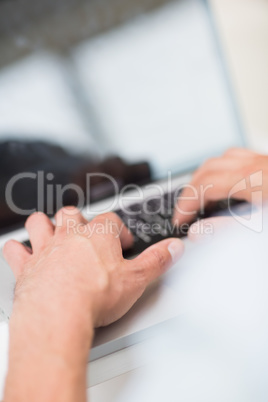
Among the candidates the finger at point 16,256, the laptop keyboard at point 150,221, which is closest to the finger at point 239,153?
the laptop keyboard at point 150,221

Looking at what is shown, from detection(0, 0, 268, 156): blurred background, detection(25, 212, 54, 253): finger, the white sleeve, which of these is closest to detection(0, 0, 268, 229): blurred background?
detection(0, 0, 268, 156): blurred background

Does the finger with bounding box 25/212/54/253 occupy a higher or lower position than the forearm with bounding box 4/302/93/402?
higher

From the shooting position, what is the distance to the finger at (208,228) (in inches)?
19.1

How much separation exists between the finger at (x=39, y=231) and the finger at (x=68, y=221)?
14 millimetres

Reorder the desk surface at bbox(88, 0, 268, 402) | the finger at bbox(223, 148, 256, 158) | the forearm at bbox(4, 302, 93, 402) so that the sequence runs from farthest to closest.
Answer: the desk surface at bbox(88, 0, 268, 402)
the finger at bbox(223, 148, 256, 158)
the forearm at bbox(4, 302, 93, 402)

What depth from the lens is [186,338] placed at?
0.38 metres

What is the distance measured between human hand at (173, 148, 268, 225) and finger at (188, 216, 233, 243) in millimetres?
71

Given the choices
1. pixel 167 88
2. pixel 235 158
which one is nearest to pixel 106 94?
pixel 167 88

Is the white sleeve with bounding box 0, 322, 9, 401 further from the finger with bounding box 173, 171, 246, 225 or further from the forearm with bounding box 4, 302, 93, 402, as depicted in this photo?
the finger with bounding box 173, 171, 246, 225

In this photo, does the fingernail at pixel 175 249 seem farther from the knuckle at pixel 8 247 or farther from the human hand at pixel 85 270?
the knuckle at pixel 8 247

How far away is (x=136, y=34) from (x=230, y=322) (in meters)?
0.47

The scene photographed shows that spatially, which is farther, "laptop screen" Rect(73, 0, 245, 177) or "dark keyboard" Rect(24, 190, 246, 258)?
"laptop screen" Rect(73, 0, 245, 177)

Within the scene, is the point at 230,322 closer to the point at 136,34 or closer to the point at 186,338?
the point at 186,338

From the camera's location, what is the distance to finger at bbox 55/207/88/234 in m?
0.47
